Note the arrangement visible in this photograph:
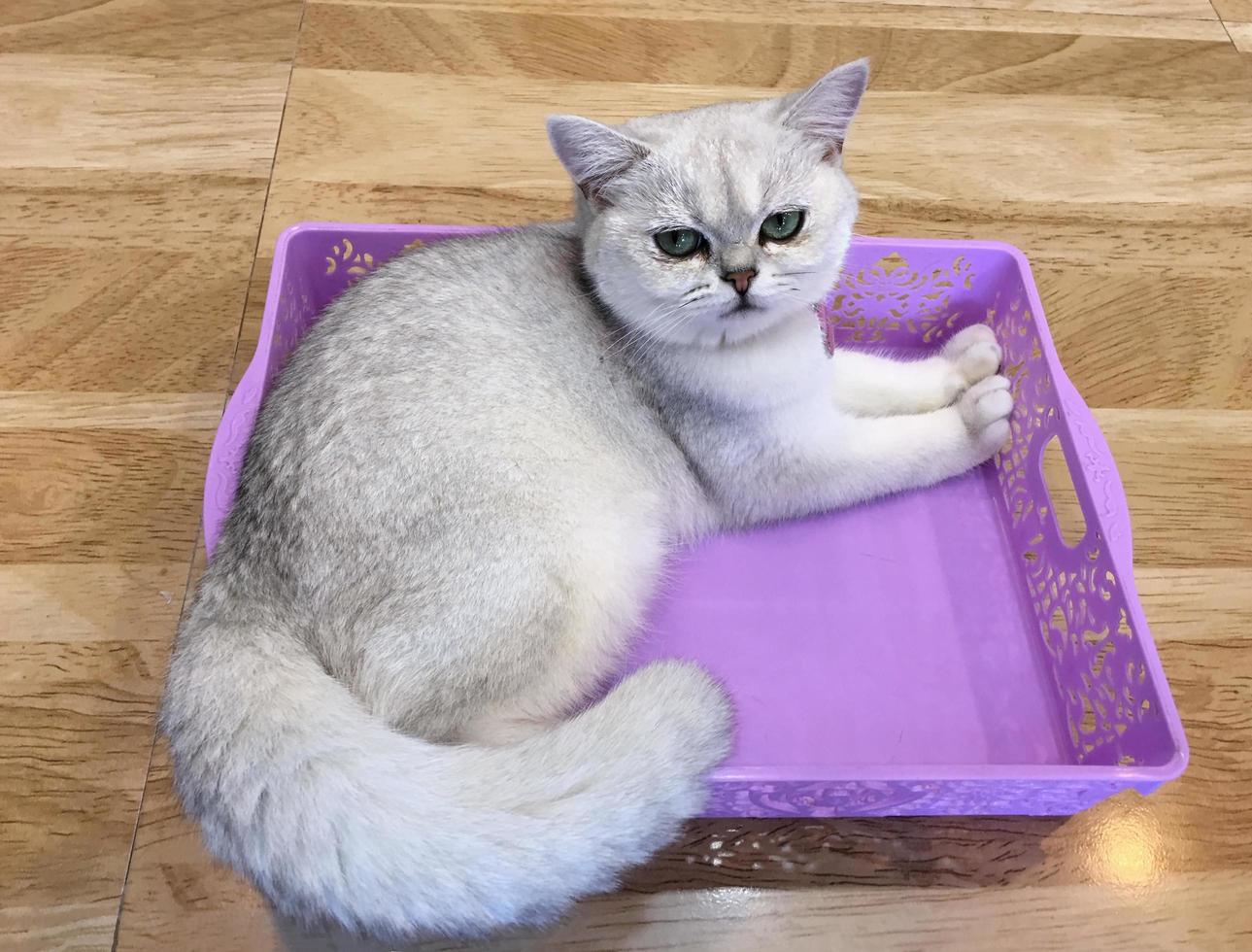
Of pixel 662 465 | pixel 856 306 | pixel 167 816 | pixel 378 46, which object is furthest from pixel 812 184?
pixel 378 46

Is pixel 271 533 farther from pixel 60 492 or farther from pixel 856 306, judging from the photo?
pixel 856 306

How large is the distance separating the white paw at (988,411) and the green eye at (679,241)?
65 centimetres

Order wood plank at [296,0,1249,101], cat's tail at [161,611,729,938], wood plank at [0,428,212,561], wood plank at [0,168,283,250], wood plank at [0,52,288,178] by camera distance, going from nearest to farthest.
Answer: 1. cat's tail at [161,611,729,938]
2. wood plank at [0,428,212,561]
3. wood plank at [0,168,283,250]
4. wood plank at [0,52,288,178]
5. wood plank at [296,0,1249,101]

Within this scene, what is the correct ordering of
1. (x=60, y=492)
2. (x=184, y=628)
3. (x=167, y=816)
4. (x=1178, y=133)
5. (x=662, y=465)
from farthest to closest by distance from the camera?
(x=1178, y=133)
(x=60, y=492)
(x=662, y=465)
(x=167, y=816)
(x=184, y=628)

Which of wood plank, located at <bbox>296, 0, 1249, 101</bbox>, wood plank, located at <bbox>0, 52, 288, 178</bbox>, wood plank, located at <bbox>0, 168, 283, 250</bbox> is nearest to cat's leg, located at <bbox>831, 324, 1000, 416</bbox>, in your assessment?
wood plank, located at <bbox>296, 0, 1249, 101</bbox>

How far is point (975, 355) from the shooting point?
5.35 ft

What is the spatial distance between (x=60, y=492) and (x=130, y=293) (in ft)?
1.56

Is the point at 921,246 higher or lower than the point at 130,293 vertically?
higher

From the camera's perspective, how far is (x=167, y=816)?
1298 millimetres

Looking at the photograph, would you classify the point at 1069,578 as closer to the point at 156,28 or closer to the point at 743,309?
the point at 743,309

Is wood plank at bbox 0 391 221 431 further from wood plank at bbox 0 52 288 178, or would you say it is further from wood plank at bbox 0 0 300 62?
wood plank at bbox 0 0 300 62

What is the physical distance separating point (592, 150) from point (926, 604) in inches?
37.7

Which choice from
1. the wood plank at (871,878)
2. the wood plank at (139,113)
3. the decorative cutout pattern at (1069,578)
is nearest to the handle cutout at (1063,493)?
the decorative cutout pattern at (1069,578)

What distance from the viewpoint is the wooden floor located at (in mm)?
1255
